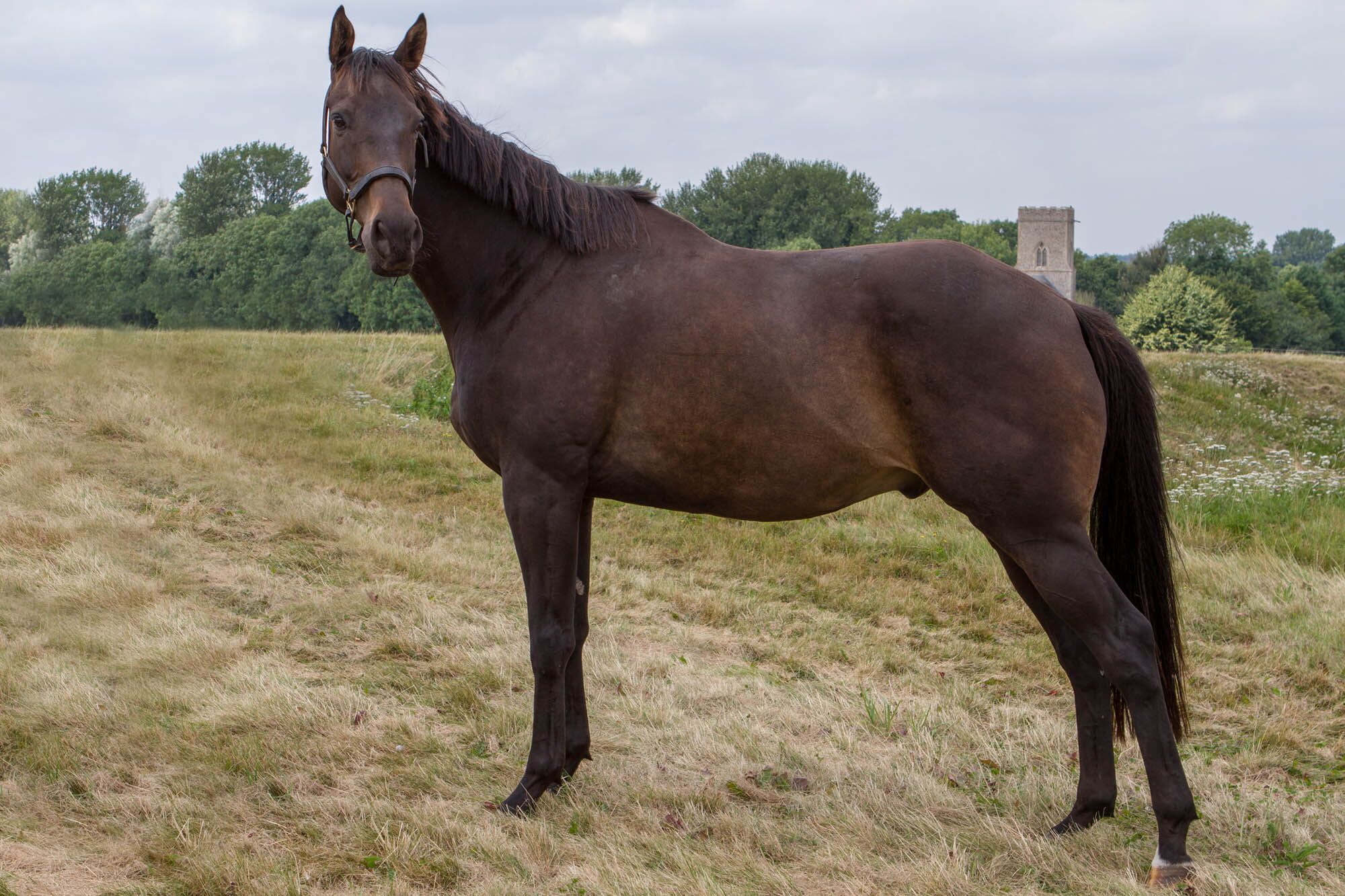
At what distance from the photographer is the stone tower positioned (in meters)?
65.4

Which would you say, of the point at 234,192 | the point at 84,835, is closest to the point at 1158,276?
the point at 234,192

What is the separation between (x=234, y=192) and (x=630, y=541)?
→ 10.00 metres

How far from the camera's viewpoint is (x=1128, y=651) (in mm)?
3238

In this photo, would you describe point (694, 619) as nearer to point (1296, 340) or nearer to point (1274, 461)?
point (1274, 461)

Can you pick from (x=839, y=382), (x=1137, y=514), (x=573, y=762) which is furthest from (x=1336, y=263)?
(x=573, y=762)

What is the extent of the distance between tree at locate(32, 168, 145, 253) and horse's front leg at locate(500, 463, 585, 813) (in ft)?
38.8

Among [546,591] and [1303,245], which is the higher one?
[1303,245]

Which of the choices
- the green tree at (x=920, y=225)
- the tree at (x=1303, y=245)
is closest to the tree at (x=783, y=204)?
the green tree at (x=920, y=225)

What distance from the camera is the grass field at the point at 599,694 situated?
3.42m

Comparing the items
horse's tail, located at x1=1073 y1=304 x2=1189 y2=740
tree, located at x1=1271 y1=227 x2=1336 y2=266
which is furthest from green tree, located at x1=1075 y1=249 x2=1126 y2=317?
tree, located at x1=1271 y1=227 x2=1336 y2=266

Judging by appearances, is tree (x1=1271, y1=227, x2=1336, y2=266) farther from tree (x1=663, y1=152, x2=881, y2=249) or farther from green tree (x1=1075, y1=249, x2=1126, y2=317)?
tree (x1=663, y1=152, x2=881, y2=249)

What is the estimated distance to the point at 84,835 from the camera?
3566mm

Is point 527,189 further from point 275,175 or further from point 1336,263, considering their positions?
point 1336,263

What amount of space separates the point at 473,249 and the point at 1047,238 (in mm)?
69110
